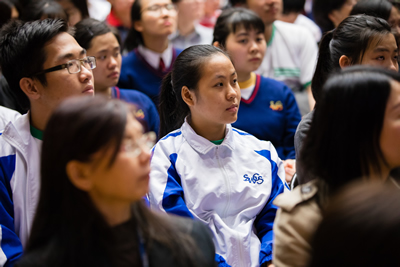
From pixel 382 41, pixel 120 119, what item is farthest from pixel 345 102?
pixel 382 41

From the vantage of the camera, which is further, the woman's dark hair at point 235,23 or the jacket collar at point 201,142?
the woman's dark hair at point 235,23

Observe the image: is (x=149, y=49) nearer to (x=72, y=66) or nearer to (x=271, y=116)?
(x=271, y=116)

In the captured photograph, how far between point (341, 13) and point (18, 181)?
2430mm

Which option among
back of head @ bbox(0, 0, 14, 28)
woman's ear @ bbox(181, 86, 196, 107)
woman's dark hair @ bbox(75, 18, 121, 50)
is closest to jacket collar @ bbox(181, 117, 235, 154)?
woman's ear @ bbox(181, 86, 196, 107)

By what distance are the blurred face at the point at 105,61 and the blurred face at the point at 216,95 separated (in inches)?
29.2

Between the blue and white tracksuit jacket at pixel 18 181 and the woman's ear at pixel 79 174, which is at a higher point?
the woman's ear at pixel 79 174

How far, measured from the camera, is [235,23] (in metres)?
2.47

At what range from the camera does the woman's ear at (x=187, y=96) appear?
5.84 feet

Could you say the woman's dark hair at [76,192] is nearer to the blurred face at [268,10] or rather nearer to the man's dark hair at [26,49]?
the man's dark hair at [26,49]

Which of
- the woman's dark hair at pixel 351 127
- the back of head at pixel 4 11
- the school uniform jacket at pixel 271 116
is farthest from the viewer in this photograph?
the back of head at pixel 4 11

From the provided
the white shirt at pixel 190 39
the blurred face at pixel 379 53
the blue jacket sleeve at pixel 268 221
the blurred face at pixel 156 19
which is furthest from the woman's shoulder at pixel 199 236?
the white shirt at pixel 190 39

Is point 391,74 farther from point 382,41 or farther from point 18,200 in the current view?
point 18,200

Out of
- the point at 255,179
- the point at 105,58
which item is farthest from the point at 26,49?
the point at 255,179

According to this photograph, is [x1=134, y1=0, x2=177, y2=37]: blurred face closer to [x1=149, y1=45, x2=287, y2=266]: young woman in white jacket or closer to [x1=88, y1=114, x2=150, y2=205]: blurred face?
[x1=149, y1=45, x2=287, y2=266]: young woman in white jacket
